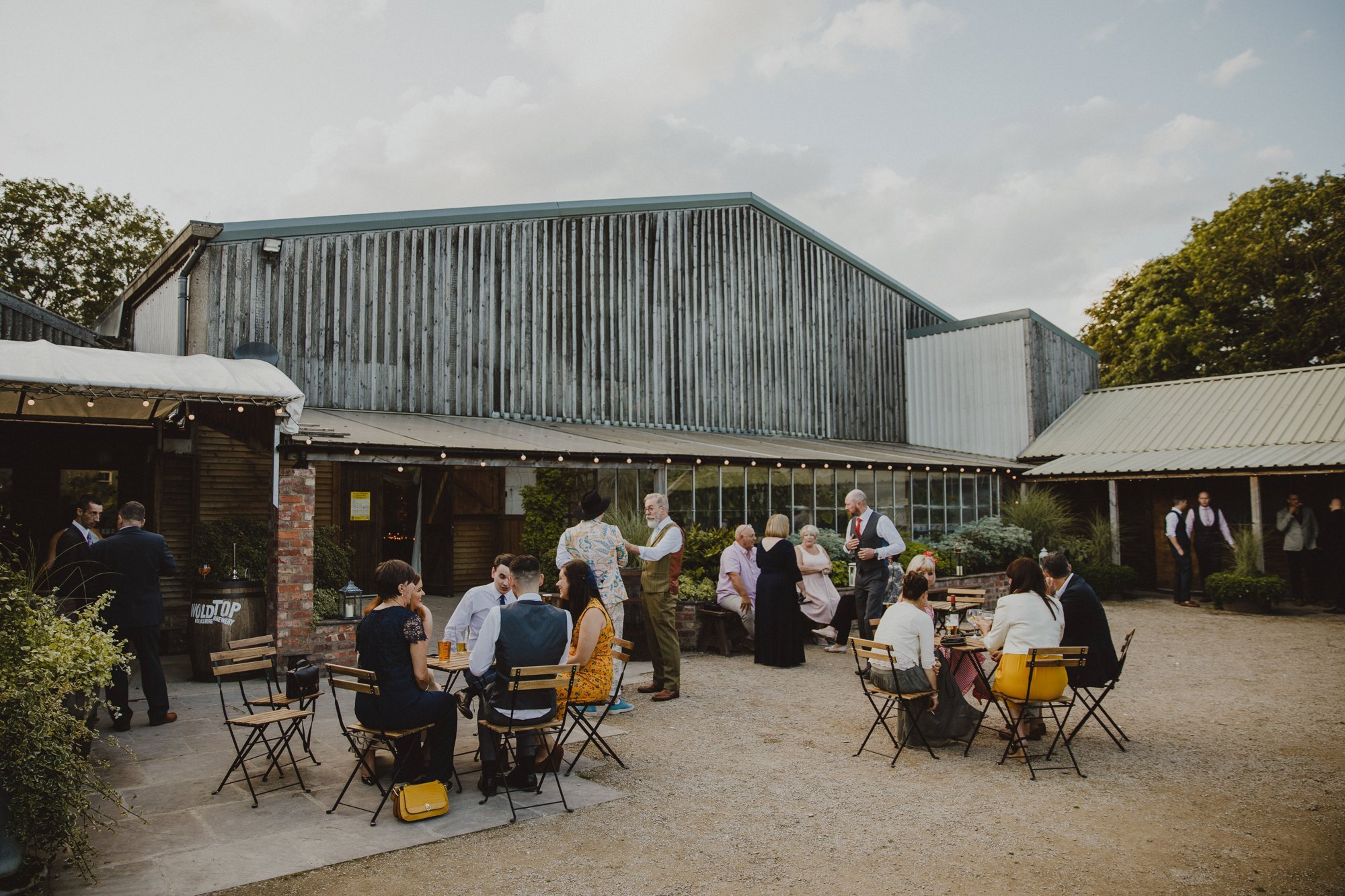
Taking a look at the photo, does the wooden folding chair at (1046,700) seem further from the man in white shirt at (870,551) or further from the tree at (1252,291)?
the tree at (1252,291)

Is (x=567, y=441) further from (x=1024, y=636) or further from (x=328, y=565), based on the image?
(x=1024, y=636)

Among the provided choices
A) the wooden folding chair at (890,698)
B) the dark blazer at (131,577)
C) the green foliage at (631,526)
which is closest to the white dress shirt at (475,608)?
the wooden folding chair at (890,698)

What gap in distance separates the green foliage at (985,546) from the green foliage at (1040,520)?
283mm

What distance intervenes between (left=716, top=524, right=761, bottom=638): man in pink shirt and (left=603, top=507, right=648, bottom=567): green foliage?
1.21 m

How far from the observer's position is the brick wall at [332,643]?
8133 mm

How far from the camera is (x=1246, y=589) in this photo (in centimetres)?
1277

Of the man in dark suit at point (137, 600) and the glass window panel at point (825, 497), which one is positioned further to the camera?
the glass window panel at point (825, 497)

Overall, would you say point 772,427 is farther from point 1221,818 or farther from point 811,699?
point 1221,818

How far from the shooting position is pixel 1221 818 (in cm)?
454

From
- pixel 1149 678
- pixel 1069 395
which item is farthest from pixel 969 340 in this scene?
pixel 1149 678

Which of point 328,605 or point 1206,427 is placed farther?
point 1206,427

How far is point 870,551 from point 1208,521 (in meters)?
8.45

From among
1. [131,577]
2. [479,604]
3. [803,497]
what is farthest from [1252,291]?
[131,577]

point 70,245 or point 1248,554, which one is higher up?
point 70,245
